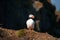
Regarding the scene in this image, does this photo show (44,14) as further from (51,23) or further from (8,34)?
(8,34)

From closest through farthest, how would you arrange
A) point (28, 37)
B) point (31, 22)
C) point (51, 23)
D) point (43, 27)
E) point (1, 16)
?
point (28, 37) → point (31, 22) → point (1, 16) → point (43, 27) → point (51, 23)

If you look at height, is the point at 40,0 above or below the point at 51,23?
above

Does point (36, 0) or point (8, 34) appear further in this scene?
point (36, 0)

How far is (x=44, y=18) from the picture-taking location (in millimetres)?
34625

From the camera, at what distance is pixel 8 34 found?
1344cm

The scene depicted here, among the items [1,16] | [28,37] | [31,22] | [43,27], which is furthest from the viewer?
[43,27]

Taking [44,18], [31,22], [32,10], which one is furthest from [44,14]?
[31,22]

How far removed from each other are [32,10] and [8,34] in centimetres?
1823

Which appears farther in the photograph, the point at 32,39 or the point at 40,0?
the point at 40,0

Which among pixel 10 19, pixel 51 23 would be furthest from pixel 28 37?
pixel 51 23

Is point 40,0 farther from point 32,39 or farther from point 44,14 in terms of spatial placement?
point 32,39

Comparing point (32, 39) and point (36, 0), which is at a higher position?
point (36, 0)

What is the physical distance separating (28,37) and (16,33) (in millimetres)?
759

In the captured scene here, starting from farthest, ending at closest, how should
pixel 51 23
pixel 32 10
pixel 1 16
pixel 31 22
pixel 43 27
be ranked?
pixel 51 23 → pixel 43 27 → pixel 32 10 → pixel 1 16 → pixel 31 22
